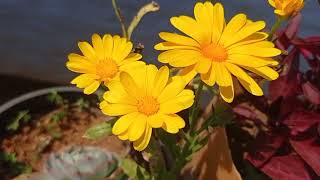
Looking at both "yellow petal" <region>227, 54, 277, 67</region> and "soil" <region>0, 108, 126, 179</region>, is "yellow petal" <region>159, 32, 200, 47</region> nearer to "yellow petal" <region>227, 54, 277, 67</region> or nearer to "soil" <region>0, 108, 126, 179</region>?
"yellow petal" <region>227, 54, 277, 67</region>

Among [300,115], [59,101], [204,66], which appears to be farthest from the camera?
[59,101]

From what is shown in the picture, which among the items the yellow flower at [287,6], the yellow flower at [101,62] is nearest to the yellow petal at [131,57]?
the yellow flower at [101,62]

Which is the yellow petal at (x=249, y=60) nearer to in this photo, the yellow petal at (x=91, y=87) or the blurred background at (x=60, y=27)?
the yellow petal at (x=91, y=87)

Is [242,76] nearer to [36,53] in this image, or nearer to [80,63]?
[80,63]

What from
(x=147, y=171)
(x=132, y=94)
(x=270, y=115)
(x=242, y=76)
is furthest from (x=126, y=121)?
(x=270, y=115)

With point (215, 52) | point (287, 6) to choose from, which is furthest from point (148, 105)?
point (287, 6)

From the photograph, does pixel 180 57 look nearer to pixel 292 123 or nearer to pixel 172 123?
pixel 172 123
